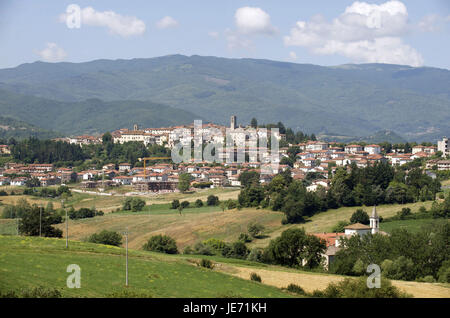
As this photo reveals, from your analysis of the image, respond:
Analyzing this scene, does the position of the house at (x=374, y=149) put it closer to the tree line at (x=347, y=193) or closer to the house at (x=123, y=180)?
the tree line at (x=347, y=193)

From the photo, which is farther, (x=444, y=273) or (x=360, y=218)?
(x=360, y=218)

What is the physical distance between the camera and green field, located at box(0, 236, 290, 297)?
58.4 feet

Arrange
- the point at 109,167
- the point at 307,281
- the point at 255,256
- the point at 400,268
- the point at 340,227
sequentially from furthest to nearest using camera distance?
1. the point at 109,167
2. the point at 340,227
3. the point at 255,256
4. the point at 400,268
5. the point at 307,281

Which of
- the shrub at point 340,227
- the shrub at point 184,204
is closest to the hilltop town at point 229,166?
the shrub at point 184,204

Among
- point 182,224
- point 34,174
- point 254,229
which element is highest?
point 34,174

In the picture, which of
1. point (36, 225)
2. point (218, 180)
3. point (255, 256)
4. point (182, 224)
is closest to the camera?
point (36, 225)

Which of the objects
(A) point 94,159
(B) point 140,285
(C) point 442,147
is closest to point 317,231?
(B) point 140,285

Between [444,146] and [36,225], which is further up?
[444,146]

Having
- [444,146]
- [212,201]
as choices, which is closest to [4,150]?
[212,201]

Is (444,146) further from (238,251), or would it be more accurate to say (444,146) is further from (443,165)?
(238,251)

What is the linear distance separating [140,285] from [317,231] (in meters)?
27.6

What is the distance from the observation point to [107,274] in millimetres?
20078

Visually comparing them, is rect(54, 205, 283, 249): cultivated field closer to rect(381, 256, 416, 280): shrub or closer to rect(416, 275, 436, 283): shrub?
rect(381, 256, 416, 280): shrub

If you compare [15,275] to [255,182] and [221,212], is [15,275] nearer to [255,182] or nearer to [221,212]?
[221,212]
